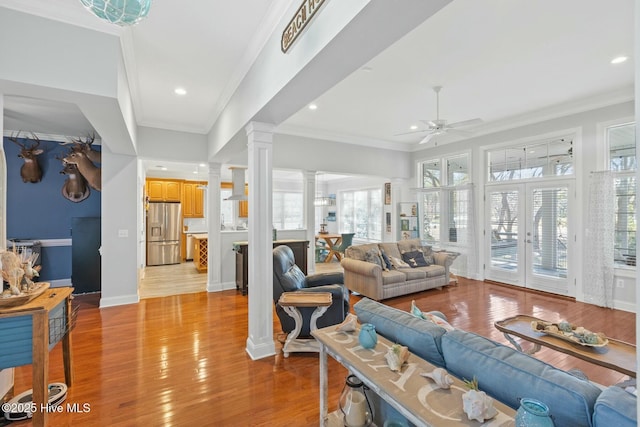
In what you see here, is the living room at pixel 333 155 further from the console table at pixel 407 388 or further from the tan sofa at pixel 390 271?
the console table at pixel 407 388

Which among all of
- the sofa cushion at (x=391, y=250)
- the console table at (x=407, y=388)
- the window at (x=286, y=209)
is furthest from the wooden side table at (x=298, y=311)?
→ the window at (x=286, y=209)

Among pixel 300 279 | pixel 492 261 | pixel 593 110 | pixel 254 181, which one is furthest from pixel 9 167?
pixel 593 110

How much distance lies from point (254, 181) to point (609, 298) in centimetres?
543

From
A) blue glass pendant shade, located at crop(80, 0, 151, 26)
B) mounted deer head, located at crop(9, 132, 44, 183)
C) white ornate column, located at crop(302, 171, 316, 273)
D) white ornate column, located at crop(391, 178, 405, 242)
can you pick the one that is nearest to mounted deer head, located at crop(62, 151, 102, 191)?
mounted deer head, located at crop(9, 132, 44, 183)

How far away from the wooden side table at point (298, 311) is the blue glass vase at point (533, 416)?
2040mm

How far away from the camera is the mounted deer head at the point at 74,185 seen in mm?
5039

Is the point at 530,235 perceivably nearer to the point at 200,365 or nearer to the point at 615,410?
the point at 615,410

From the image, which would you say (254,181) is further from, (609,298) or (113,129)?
(609,298)

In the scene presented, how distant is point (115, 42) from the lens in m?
2.32

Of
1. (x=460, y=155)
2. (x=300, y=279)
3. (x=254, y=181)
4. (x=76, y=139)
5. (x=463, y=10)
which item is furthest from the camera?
(x=460, y=155)

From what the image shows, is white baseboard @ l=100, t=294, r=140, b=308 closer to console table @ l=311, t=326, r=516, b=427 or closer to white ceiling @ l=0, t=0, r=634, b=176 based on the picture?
white ceiling @ l=0, t=0, r=634, b=176

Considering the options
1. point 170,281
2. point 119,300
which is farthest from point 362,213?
point 119,300

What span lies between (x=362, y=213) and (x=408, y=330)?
905 cm

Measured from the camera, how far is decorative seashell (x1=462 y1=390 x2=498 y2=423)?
0.98 meters
